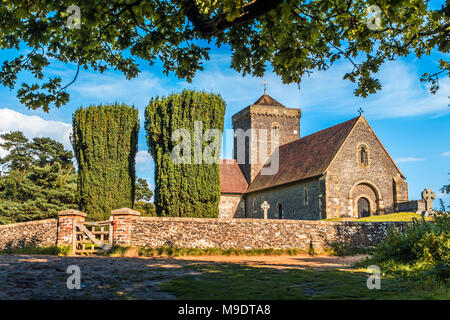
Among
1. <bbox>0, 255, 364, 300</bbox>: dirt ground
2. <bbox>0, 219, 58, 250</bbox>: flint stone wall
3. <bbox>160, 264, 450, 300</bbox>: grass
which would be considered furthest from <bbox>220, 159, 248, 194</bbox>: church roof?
<bbox>160, 264, 450, 300</bbox>: grass

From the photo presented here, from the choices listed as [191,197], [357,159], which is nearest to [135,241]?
[191,197]

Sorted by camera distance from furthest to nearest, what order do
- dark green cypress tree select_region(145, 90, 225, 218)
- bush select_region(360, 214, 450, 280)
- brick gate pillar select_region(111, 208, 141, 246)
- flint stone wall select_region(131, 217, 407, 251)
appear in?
dark green cypress tree select_region(145, 90, 225, 218) → flint stone wall select_region(131, 217, 407, 251) → brick gate pillar select_region(111, 208, 141, 246) → bush select_region(360, 214, 450, 280)

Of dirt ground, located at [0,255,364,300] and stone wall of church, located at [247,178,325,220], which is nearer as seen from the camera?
dirt ground, located at [0,255,364,300]

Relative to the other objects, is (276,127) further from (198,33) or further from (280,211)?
(198,33)

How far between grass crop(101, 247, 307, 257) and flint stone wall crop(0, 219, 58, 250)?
10.3 ft

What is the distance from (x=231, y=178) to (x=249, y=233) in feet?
77.8

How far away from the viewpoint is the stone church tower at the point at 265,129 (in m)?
41.7

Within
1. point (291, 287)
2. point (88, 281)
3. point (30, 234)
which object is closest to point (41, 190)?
point (30, 234)

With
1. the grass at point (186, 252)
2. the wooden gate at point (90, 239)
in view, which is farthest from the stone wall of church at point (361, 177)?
the wooden gate at point (90, 239)

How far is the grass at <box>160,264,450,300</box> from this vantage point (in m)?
6.27

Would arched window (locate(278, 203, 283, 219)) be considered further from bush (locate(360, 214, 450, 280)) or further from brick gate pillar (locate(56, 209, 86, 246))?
bush (locate(360, 214, 450, 280))

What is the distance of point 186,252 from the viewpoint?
14.6 meters

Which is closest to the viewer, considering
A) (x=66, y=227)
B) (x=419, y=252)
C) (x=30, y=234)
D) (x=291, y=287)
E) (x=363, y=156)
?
(x=291, y=287)
